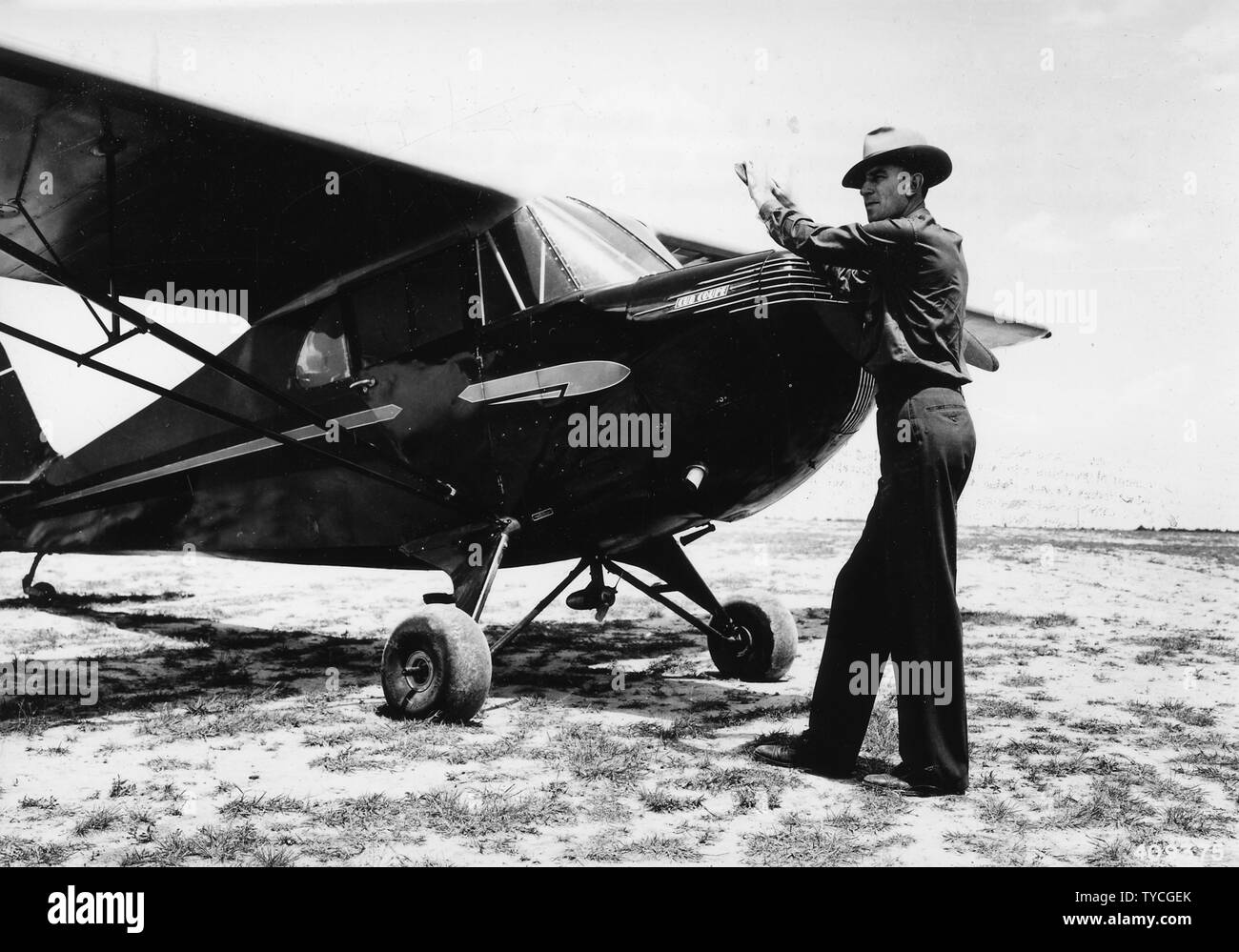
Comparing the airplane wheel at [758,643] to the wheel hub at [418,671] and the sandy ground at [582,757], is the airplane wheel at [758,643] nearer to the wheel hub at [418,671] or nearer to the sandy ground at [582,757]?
the sandy ground at [582,757]

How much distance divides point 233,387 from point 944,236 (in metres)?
5.50

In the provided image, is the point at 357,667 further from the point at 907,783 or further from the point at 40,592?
the point at 40,592

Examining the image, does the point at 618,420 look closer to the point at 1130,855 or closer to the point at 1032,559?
the point at 1130,855

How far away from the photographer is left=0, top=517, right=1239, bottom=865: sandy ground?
122 inches

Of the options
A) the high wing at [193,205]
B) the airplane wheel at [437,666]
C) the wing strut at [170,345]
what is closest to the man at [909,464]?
the airplane wheel at [437,666]

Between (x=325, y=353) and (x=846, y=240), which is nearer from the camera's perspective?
(x=846, y=240)

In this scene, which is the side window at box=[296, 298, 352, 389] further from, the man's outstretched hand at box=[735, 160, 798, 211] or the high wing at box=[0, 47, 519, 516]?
the man's outstretched hand at box=[735, 160, 798, 211]

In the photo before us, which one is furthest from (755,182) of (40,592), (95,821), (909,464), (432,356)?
(40,592)

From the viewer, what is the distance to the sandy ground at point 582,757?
309 centimetres

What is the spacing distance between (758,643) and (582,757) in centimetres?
243

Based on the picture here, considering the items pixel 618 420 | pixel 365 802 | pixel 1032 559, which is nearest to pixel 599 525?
pixel 618 420

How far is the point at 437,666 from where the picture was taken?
4.82 metres

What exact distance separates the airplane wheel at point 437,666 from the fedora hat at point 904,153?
2959mm

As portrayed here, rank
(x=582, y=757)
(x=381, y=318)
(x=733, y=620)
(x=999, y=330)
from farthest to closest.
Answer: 1. (x=999, y=330)
2. (x=733, y=620)
3. (x=381, y=318)
4. (x=582, y=757)
